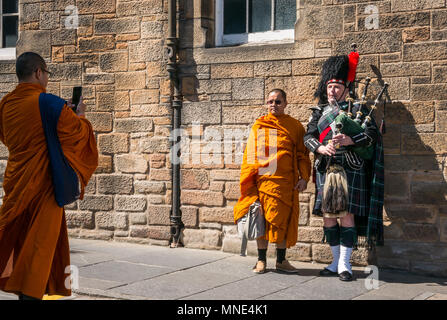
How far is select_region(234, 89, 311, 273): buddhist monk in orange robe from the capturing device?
664cm

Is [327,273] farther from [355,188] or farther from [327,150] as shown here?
[327,150]

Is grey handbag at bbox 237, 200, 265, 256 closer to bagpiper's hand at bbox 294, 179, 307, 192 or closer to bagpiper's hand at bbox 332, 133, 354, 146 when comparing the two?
bagpiper's hand at bbox 294, 179, 307, 192

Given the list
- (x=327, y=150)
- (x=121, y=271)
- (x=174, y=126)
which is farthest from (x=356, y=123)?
(x=121, y=271)

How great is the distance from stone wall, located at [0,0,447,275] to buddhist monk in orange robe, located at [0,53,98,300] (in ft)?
10.0

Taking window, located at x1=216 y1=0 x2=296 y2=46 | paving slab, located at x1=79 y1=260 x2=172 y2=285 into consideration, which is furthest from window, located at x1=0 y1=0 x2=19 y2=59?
paving slab, located at x1=79 y1=260 x2=172 y2=285

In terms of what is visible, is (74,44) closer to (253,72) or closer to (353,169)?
(253,72)

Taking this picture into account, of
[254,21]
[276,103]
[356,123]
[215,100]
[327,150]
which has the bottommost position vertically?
[327,150]

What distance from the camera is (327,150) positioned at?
636 cm

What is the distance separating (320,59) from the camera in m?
7.23

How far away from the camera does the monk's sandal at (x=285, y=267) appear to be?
6.70 m

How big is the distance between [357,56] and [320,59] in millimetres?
618

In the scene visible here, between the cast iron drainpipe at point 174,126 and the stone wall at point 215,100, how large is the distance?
0.09 m

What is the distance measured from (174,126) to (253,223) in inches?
77.1

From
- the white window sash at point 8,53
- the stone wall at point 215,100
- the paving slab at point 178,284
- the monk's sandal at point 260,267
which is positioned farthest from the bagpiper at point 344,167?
the white window sash at point 8,53
